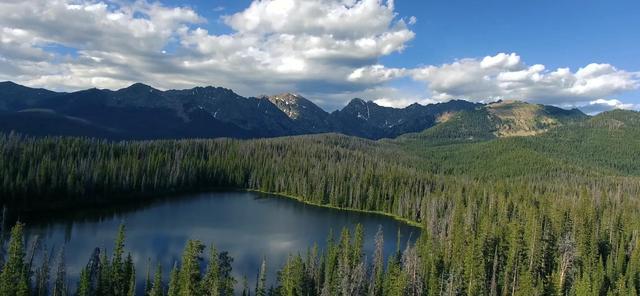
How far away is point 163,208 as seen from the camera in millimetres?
172750

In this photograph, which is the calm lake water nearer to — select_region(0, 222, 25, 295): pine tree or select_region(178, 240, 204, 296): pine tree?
select_region(0, 222, 25, 295): pine tree

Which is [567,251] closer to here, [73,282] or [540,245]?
[540,245]

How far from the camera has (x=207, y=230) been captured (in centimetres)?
14025

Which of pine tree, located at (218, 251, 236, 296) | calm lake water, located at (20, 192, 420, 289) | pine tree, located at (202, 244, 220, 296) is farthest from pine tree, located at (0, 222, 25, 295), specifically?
pine tree, located at (218, 251, 236, 296)

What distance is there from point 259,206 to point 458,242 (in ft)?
349

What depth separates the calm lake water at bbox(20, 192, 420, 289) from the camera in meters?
108

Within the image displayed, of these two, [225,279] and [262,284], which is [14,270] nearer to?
[225,279]

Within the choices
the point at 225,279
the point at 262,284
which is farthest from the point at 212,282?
the point at 262,284

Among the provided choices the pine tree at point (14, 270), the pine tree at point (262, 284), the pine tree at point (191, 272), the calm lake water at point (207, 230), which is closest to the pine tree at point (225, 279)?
the pine tree at point (262, 284)

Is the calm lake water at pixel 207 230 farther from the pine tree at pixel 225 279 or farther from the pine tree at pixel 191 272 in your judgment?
the pine tree at pixel 191 272

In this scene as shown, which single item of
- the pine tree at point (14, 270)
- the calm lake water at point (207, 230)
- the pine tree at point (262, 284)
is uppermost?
the pine tree at point (14, 270)

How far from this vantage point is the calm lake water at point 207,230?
107562 mm

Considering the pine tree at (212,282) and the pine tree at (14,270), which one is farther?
the pine tree at (14,270)

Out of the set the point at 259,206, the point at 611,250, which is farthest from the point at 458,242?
the point at 259,206
